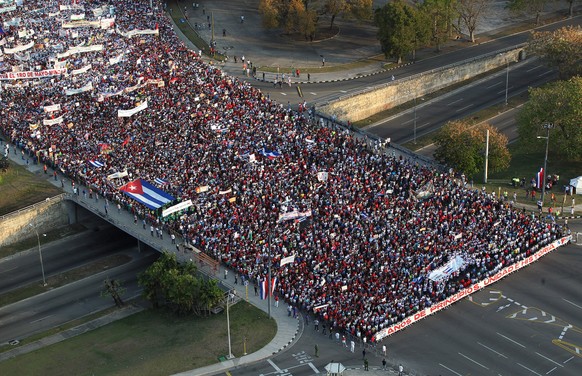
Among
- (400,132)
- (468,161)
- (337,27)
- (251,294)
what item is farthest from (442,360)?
(337,27)

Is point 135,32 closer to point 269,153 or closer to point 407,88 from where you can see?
point 407,88

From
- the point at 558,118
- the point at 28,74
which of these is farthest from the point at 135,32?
the point at 558,118

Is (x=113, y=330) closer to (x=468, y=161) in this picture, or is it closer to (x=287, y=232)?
(x=287, y=232)

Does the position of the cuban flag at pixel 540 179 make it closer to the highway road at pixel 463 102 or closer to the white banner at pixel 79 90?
the highway road at pixel 463 102

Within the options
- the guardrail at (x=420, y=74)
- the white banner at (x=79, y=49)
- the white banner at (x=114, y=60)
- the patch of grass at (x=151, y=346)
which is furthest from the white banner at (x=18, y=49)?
the patch of grass at (x=151, y=346)

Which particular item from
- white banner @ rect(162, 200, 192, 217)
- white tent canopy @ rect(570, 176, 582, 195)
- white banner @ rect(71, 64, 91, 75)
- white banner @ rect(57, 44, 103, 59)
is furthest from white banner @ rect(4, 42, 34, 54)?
white tent canopy @ rect(570, 176, 582, 195)

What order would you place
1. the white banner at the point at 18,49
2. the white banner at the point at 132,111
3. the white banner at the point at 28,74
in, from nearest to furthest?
the white banner at the point at 132,111 → the white banner at the point at 28,74 → the white banner at the point at 18,49

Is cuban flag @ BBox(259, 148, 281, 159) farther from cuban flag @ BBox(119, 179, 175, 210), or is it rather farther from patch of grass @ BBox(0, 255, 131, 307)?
patch of grass @ BBox(0, 255, 131, 307)
